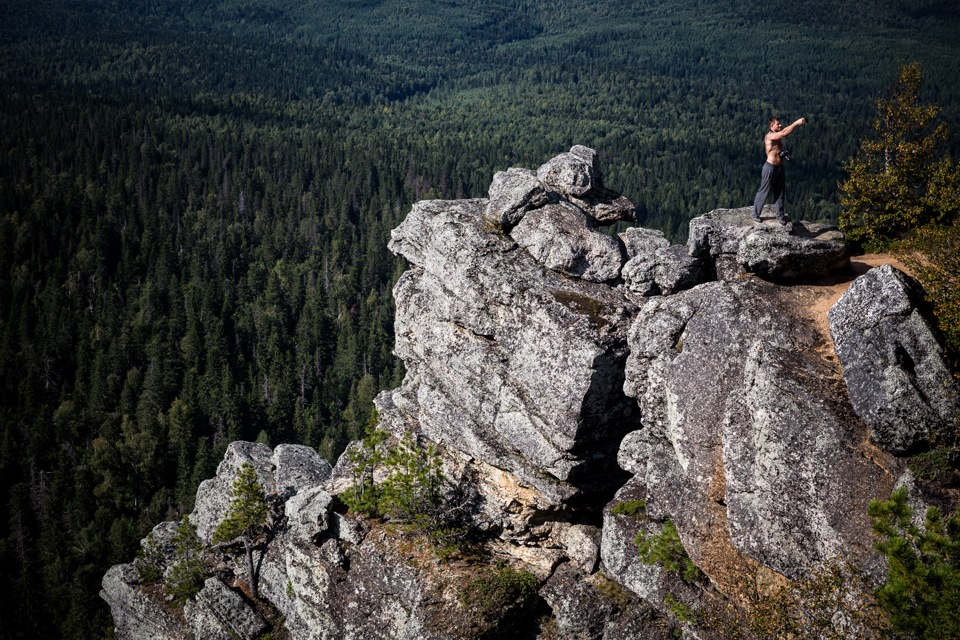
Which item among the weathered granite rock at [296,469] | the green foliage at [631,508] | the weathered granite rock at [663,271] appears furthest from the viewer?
the weathered granite rock at [296,469]

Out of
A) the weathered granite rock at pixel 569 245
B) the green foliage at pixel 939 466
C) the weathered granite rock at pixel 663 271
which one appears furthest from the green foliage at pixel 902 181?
the green foliage at pixel 939 466

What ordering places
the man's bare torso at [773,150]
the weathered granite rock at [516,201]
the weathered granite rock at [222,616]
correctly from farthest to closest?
the weathered granite rock at [222,616]
the weathered granite rock at [516,201]
the man's bare torso at [773,150]

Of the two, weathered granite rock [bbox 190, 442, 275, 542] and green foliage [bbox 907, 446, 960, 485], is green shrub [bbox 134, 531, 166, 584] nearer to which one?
weathered granite rock [bbox 190, 442, 275, 542]

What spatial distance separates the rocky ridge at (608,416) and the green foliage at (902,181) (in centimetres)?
217

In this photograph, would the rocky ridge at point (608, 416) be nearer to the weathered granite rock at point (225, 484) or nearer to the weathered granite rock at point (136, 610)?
the weathered granite rock at point (136, 610)

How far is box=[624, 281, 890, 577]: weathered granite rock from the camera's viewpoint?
28000 millimetres

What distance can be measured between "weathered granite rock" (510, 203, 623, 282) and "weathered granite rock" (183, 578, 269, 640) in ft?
99.4

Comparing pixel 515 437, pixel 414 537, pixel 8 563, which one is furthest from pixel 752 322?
pixel 8 563

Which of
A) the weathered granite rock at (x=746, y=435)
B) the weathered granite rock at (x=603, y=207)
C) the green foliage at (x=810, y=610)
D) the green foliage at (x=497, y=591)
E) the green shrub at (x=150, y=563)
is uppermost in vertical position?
the weathered granite rock at (x=603, y=207)

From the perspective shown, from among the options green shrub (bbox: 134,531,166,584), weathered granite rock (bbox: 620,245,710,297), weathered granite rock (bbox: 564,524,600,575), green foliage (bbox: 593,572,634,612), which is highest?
weathered granite rock (bbox: 620,245,710,297)

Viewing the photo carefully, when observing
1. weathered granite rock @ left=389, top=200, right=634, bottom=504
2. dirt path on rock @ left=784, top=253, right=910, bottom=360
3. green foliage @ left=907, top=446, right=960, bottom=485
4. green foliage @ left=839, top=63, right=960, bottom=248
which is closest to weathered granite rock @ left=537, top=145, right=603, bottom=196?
weathered granite rock @ left=389, top=200, right=634, bottom=504

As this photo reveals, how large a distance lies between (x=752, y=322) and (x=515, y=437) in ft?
44.9

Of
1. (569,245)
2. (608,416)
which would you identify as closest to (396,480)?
(608,416)

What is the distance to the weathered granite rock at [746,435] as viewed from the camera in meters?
28.0
